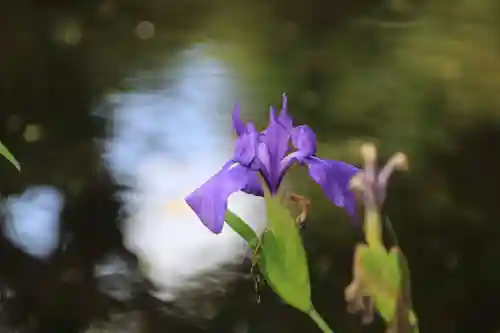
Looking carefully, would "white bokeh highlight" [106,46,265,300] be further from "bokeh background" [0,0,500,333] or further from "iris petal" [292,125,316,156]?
"iris petal" [292,125,316,156]

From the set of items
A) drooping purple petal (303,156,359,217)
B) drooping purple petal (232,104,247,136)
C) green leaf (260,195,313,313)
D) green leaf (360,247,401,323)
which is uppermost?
drooping purple petal (232,104,247,136)

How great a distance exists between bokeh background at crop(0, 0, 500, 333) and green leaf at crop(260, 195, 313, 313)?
31 centimetres

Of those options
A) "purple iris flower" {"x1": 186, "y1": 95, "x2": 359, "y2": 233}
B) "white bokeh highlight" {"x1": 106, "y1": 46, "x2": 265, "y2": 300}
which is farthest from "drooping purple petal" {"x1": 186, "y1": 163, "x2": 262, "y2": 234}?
"white bokeh highlight" {"x1": 106, "y1": 46, "x2": 265, "y2": 300}

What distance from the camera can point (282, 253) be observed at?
0.99ft

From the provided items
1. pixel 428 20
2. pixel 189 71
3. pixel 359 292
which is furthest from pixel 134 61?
pixel 359 292

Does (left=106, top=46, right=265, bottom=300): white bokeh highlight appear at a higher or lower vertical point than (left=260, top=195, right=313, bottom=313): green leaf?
lower

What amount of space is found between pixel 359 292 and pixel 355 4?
36cm

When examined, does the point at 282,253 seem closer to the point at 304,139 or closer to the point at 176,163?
the point at 304,139

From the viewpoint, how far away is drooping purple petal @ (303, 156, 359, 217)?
1.06 ft

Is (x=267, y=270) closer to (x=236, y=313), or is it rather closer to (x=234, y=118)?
(x=234, y=118)

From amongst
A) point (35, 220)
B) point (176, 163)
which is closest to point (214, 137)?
point (176, 163)

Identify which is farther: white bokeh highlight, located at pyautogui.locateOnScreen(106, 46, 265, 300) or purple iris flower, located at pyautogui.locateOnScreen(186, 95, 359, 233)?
white bokeh highlight, located at pyautogui.locateOnScreen(106, 46, 265, 300)

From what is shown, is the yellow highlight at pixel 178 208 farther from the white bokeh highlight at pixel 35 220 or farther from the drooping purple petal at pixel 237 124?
the drooping purple petal at pixel 237 124

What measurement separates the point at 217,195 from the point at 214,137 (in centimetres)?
36
